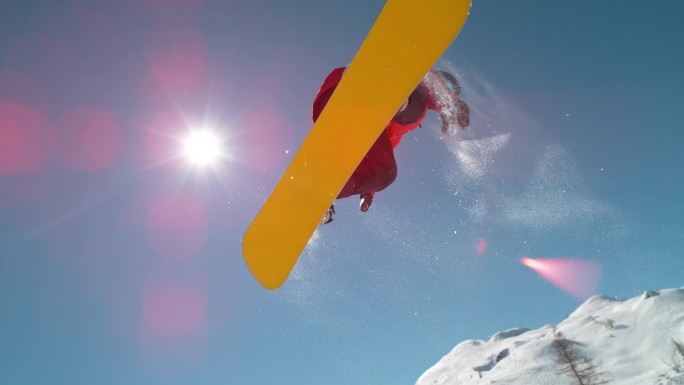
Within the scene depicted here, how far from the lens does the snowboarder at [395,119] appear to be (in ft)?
9.95

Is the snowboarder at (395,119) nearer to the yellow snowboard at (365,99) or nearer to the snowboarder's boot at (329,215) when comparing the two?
the snowboarder's boot at (329,215)

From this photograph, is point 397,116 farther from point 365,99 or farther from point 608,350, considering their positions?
point 608,350

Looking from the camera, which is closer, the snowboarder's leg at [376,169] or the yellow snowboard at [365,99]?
the yellow snowboard at [365,99]

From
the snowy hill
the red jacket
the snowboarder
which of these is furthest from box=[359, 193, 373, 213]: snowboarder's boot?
the snowy hill

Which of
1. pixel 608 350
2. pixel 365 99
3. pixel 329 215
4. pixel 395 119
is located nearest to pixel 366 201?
pixel 329 215

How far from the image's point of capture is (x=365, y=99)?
269cm

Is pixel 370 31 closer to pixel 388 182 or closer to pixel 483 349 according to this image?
pixel 388 182

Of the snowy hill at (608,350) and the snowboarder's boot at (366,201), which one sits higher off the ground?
the snowy hill at (608,350)

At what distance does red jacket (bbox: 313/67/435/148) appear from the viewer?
9.93ft

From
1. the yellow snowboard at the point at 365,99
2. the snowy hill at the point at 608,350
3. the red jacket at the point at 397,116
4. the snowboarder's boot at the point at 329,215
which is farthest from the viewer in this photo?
the snowy hill at the point at 608,350

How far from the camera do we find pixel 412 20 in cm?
262

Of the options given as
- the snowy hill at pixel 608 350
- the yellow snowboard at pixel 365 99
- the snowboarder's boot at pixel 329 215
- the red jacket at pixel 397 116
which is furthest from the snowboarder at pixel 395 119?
the snowy hill at pixel 608 350

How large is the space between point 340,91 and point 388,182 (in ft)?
2.75

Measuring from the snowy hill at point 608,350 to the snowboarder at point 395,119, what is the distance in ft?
117
